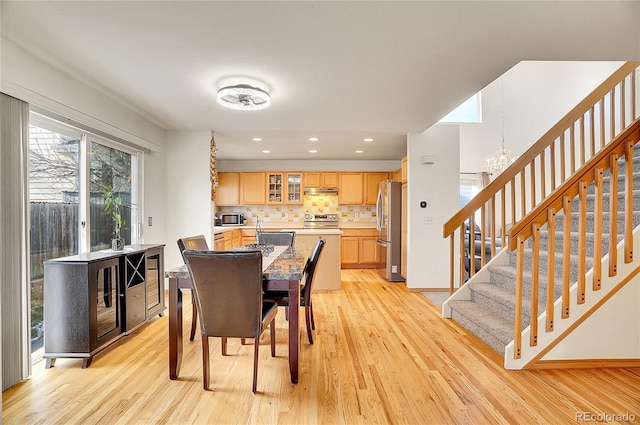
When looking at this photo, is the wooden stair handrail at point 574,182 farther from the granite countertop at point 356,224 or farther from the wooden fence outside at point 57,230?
the granite countertop at point 356,224

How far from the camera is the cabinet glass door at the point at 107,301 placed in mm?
2523

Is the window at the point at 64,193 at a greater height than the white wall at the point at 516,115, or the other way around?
the white wall at the point at 516,115

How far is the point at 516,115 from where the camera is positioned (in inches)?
277

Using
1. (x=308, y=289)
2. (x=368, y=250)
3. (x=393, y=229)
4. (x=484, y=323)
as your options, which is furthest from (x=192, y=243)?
(x=368, y=250)

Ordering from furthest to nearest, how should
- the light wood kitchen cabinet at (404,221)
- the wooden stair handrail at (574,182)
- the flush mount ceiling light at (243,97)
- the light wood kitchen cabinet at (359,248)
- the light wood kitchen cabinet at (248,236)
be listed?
1. the light wood kitchen cabinet at (359,248)
2. the light wood kitchen cabinet at (248,236)
3. the light wood kitchen cabinet at (404,221)
4. the flush mount ceiling light at (243,97)
5. the wooden stair handrail at (574,182)

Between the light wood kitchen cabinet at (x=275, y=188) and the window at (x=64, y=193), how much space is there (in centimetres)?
321

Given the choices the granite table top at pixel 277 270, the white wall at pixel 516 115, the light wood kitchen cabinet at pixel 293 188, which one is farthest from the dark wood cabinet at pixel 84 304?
the white wall at pixel 516 115

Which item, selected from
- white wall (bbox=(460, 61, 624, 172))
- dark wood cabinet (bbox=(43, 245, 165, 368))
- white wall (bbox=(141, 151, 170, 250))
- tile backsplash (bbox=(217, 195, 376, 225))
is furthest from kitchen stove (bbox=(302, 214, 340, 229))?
dark wood cabinet (bbox=(43, 245, 165, 368))

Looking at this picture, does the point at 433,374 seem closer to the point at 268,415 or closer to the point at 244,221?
the point at 268,415

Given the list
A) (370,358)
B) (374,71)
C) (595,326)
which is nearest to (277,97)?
(374,71)

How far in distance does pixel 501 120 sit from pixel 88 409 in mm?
8071

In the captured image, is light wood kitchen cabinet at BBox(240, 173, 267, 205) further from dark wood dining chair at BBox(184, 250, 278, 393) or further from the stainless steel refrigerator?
dark wood dining chair at BBox(184, 250, 278, 393)

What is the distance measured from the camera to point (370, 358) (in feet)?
8.14

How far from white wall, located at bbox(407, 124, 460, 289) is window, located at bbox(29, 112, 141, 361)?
147 inches
